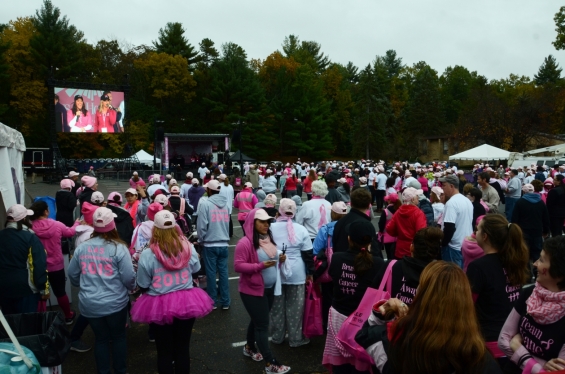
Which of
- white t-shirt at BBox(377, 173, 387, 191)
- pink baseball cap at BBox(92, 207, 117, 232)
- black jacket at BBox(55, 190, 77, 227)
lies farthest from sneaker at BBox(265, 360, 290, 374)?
white t-shirt at BBox(377, 173, 387, 191)

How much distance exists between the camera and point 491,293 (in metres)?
3.12

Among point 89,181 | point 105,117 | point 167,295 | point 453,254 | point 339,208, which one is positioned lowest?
point 453,254

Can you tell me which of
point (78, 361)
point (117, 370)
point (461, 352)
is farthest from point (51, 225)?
point (461, 352)

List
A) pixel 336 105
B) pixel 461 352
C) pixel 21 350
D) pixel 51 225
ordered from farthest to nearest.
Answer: pixel 336 105
pixel 51 225
pixel 21 350
pixel 461 352

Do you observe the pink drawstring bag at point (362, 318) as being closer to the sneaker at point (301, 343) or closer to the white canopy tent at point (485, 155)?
the sneaker at point (301, 343)

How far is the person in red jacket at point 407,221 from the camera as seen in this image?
5.98 meters

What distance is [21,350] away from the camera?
118 inches

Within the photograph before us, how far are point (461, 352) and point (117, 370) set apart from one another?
339 centimetres

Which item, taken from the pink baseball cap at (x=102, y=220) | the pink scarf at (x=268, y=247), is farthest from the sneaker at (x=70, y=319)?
the pink scarf at (x=268, y=247)

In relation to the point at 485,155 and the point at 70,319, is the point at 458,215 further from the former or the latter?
the point at 485,155

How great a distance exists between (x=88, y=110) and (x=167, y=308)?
32212mm

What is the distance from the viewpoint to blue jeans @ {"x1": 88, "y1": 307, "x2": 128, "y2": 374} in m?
4.18

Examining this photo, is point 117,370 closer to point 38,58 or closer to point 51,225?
point 51,225

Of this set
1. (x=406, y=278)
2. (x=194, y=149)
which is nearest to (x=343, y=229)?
(x=406, y=278)
